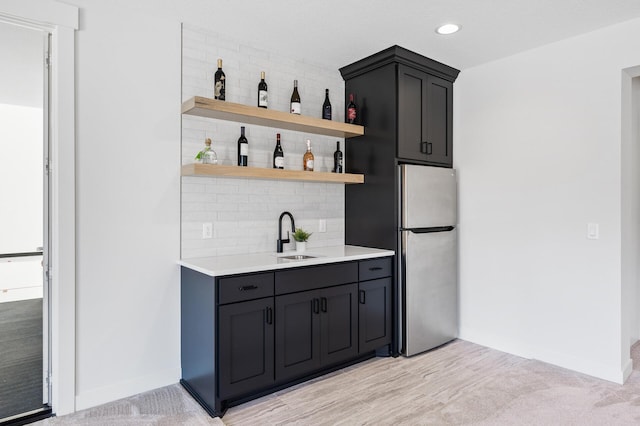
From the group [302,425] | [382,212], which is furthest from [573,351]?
[302,425]

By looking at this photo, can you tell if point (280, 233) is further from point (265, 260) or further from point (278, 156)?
point (278, 156)

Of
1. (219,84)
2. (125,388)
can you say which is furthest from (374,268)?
(125,388)

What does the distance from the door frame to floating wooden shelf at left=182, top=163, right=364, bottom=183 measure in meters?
0.71

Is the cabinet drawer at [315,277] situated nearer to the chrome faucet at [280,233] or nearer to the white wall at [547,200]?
the chrome faucet at [280,233]

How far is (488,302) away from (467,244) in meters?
0.55

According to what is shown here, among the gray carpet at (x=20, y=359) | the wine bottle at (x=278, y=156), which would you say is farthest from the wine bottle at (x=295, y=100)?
the gray carpet at (x=20, y=359)

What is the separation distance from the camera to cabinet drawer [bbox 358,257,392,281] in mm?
3078

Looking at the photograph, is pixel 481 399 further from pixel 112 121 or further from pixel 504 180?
pixel 112 121

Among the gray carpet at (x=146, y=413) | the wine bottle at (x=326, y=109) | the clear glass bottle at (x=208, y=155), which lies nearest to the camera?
the gray carpet at (x=146, y=413)

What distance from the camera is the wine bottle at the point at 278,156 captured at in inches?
124

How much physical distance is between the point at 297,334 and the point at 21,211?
14.8 feet

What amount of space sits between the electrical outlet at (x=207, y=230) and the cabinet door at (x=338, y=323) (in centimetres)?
93

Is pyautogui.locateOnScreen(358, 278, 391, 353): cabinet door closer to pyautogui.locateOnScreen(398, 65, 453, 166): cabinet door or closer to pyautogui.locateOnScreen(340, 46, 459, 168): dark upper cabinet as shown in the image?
pyautogui.locateOnScreen(340, 46, 459, 168): dark upper cabinet

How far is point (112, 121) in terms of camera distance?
252 cm
